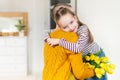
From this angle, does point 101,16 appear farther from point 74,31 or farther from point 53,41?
point 53,41

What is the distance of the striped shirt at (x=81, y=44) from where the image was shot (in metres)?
1.42

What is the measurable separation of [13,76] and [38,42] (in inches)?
28.5

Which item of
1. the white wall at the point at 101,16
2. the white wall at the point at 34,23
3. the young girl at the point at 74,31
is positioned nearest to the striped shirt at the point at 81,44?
the young girl at the point at 74,31

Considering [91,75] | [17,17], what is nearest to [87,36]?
[91,75]

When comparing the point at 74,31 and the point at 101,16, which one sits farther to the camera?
the point at 101,16

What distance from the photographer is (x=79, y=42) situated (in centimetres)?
147

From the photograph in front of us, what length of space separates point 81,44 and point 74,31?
0.45 ft

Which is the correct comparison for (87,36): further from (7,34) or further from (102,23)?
(7,34)

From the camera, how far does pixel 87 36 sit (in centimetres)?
155

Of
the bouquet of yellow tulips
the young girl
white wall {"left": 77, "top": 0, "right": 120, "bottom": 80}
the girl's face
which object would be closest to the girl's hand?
the young girl

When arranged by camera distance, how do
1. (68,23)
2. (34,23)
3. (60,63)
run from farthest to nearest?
1. (34,23)
2. (68,23)
3. (60,63)

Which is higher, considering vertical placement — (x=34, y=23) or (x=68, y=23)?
(x=68, y=23)

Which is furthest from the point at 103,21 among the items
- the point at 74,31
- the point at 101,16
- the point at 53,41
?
the point at 53,41

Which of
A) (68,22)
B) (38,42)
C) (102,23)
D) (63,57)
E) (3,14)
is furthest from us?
(3,14)
